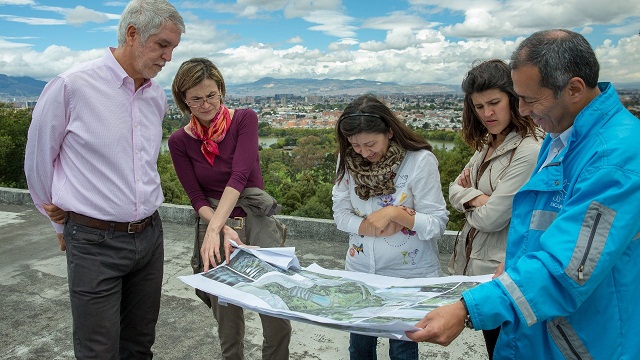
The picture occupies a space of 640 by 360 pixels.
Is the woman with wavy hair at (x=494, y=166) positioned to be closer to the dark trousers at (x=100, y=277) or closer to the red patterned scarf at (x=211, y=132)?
the red patterned scarf at (x=211, y=132)

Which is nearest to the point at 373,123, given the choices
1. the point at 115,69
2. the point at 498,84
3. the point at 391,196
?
the point at 391,196

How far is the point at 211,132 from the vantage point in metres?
2.44

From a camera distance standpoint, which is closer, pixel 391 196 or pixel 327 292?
pixel 327 292

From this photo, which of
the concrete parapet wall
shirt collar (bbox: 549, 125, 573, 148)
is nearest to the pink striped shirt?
shirt collar (bbox: 549, 125, 573, 148)

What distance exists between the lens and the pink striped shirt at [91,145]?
80.7 inches

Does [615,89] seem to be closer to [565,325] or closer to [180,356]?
[565,325]

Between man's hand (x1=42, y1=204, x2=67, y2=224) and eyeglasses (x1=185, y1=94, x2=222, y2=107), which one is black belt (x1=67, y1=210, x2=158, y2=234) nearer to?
man's hand (x1=42, y1=204, x2=67, y2=224)

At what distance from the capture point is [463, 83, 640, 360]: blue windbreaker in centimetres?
124

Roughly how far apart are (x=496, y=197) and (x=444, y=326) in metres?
0.97

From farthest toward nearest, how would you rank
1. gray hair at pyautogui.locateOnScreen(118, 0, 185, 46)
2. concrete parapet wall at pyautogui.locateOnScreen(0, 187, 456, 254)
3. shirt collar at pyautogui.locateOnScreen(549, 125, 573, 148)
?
concrete parapet wall at pyautogui.locateOnScreen(0, 187, 456, 254)
gray hair at pyautogui.locateOnScreen(118, 0, 185, 46)
shirt collar at pyautogui.locateOnScreen(549, 125, 573, 148)

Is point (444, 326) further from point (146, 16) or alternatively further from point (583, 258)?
point (146, 16)

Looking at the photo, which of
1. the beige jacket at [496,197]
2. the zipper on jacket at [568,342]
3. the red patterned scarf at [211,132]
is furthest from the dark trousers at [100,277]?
the zipper on jacket at [568,342]

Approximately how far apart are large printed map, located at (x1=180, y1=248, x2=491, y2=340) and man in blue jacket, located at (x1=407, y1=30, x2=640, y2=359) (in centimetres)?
15

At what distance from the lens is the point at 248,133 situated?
8.20 ft
